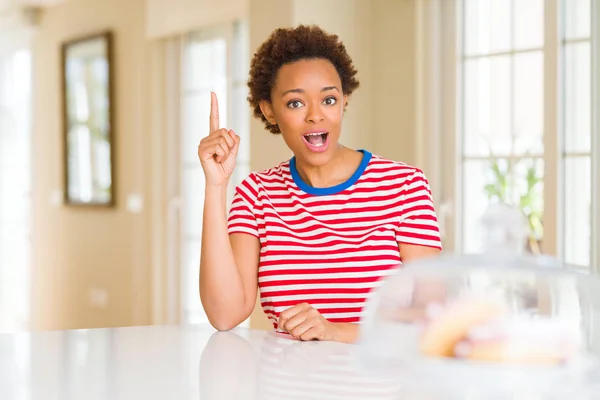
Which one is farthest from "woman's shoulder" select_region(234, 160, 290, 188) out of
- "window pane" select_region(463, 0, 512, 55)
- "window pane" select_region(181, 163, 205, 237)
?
"window pane" select_region(181, 163, 205, 237)

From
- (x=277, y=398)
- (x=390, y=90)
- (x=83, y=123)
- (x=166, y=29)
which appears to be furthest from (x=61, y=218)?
(x=277, y=398)

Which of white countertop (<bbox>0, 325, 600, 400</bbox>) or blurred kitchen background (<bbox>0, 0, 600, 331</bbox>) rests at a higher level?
blurred kitchen background (<bbox>0, 0, 600, 331</bbox>)

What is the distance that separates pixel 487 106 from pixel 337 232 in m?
1.91

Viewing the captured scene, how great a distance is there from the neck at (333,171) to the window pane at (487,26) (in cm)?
179

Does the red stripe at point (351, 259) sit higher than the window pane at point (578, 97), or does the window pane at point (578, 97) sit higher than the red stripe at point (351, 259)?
the window pane at point (578, 97)

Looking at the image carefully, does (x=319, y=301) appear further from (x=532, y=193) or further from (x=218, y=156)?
(x=532, y=193)

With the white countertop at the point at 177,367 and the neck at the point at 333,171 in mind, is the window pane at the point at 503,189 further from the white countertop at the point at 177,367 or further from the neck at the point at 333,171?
the white countertop at the point at 177,367

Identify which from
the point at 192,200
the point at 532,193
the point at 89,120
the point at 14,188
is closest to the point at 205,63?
the point at 192,200

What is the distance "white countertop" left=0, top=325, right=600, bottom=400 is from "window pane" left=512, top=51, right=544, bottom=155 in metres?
1.97

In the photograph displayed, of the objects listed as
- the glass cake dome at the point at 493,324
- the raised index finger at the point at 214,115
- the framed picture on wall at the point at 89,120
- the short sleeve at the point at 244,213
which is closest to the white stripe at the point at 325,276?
the short sleeve at the point at 244,213

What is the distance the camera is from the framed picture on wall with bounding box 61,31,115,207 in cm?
571

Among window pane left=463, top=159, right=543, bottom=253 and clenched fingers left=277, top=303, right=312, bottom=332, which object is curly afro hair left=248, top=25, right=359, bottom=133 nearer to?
clenched fingers left=277, top=303, right=312, bottom=332

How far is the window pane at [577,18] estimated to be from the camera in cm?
296

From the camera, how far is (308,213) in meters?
1.75
